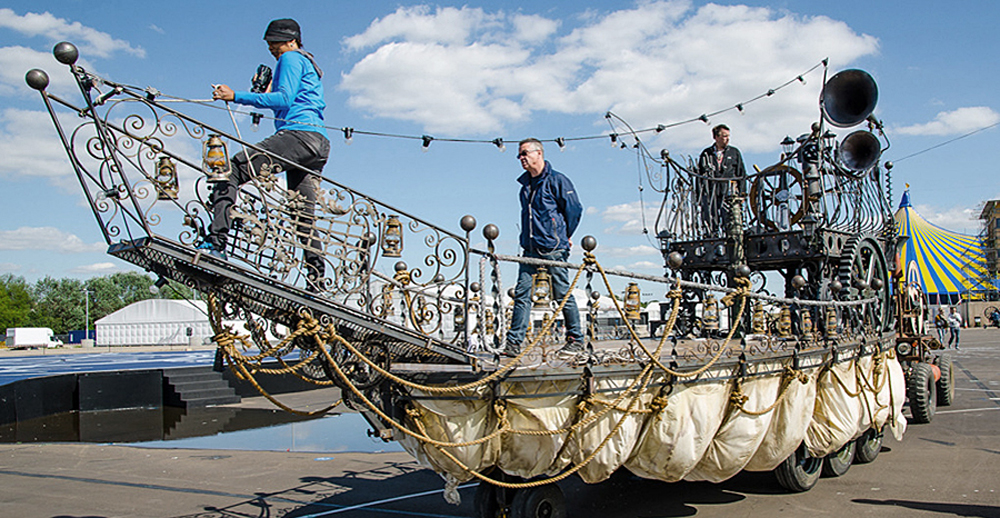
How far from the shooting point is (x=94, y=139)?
371cm

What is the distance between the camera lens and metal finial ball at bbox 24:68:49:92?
11.3ft

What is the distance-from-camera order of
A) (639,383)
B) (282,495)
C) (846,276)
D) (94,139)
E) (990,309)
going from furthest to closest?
(990,309) → (846,276) → (282,495) → (639,383) → (94,139)

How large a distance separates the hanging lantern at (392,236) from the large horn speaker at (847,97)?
275 inches

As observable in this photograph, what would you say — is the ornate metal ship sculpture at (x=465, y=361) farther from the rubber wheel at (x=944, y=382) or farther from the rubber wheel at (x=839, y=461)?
the rubber wheel at (x=944, y=382)

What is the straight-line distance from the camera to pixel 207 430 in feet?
41.1

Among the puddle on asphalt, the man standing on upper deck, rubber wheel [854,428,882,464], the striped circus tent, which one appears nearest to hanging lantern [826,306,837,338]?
rubber wheel [854,428,882,464]

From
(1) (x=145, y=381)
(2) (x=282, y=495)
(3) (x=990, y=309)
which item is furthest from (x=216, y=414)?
(3) (x=990, y=309)

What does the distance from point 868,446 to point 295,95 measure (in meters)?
7.52

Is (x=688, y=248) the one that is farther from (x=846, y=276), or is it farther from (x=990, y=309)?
(x=990, y=309)

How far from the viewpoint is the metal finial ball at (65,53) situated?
3.46m

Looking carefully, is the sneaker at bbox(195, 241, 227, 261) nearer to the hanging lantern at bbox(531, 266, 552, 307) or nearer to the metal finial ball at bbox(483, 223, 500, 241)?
the metal finial ball at bbox(483, 223, 500, 241)

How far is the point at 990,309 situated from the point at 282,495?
60.6 metres

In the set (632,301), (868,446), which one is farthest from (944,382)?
(632,301)

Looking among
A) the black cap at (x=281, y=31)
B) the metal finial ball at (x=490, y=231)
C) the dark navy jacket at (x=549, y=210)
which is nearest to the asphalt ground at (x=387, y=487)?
the dark navy jacket at (x=549, y=210)
